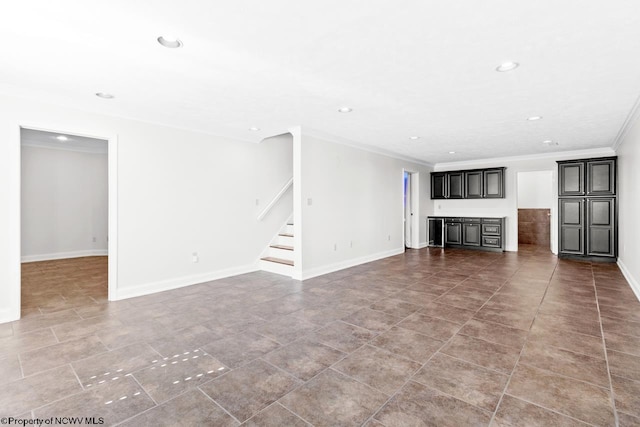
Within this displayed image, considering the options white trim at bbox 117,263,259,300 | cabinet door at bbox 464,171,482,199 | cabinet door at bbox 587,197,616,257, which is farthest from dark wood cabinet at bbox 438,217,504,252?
white trim at bbox 117,263,259,300

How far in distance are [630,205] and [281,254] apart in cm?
534

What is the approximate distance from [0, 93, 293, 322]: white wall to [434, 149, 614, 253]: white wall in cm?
546

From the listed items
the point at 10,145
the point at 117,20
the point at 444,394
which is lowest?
the point at 444,394

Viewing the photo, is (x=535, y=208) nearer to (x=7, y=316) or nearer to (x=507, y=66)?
(x=507, y=66)

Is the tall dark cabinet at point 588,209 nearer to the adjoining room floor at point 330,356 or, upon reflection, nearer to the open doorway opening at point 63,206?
the adjoining room floor at point 330,356

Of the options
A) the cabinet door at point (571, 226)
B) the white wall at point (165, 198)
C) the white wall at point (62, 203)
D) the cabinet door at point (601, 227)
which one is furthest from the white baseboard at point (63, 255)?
the cabinet door at point (601, 227)

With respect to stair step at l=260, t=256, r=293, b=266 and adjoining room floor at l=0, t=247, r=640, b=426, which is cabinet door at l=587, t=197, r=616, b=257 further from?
stair step at l=260, t=256, r=293, b=266

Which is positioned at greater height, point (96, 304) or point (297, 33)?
point (297, 33)

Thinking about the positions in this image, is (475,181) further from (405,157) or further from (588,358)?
(588,358)

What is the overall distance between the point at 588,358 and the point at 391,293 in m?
2.10

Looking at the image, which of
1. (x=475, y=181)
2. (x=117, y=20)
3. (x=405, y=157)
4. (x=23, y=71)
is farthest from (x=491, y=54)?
(x=475, y=181)

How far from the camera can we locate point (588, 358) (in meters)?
2.45

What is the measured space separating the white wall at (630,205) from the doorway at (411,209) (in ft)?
12.7

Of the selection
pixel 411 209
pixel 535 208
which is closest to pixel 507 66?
pixel 411 209
